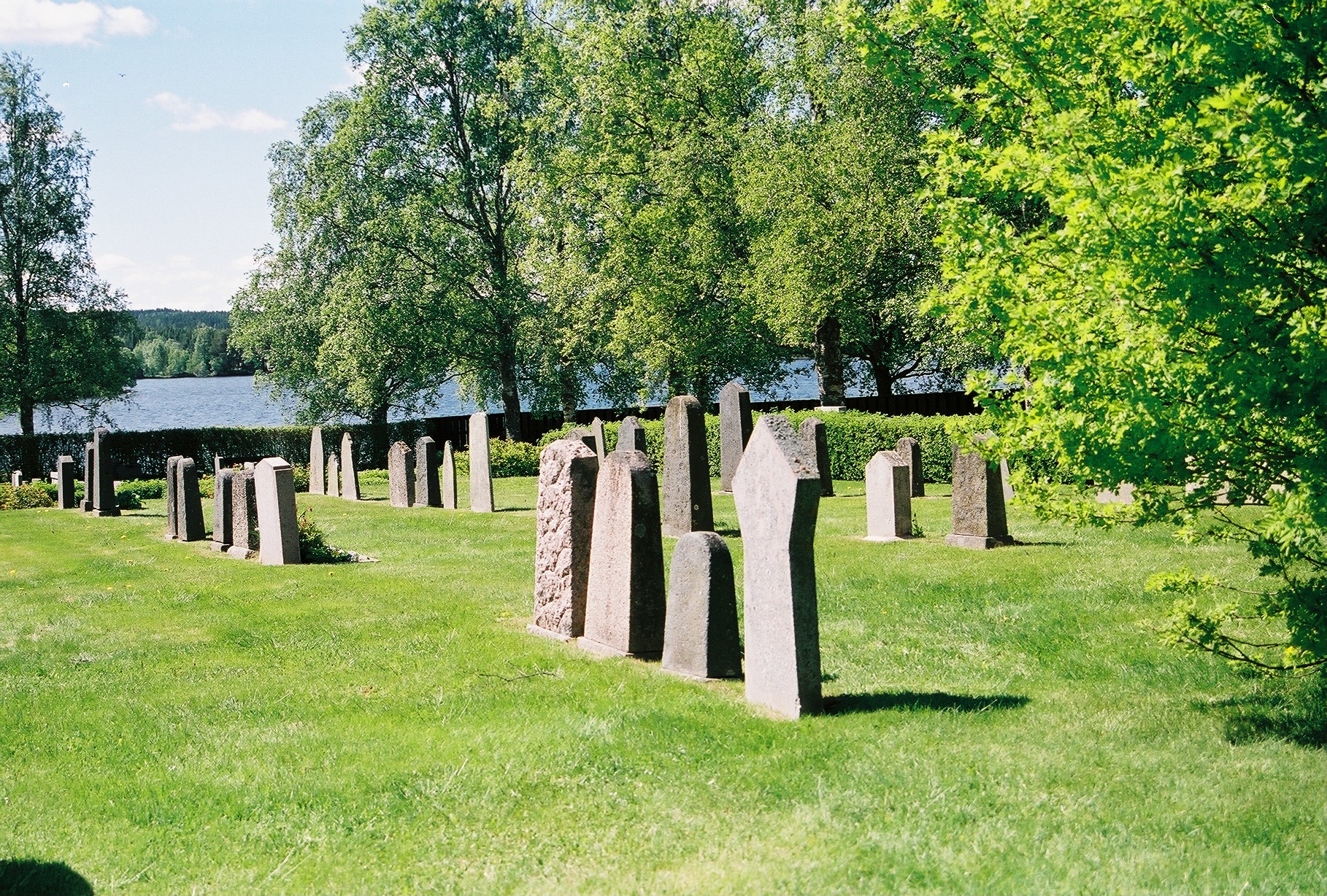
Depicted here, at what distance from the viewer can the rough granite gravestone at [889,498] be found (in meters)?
14.7

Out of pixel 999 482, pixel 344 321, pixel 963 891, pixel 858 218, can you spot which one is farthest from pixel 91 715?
pixel 344 321

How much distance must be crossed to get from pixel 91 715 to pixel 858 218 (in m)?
25.1

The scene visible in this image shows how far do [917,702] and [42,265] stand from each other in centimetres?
4094

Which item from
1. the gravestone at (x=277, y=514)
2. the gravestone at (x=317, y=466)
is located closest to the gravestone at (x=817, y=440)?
the gravestone at (x=277, y=514)

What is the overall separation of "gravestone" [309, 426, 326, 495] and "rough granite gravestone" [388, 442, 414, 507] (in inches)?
233

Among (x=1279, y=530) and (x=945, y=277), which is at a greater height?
(x=945, y=277)

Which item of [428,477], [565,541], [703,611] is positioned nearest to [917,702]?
[703,611]

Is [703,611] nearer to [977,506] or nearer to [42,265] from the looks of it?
[977,506]

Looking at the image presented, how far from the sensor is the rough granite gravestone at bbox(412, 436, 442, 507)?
2339cm

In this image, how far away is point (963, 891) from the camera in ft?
14.9

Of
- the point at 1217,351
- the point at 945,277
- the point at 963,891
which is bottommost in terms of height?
the point at 963,891

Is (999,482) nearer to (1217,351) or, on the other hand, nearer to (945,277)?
(945,277)

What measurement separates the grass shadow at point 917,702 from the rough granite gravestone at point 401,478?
700 inches

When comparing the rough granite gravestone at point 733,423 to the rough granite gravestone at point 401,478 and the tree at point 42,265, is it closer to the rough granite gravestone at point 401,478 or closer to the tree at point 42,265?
the rough granite gravestone at point 401,478
